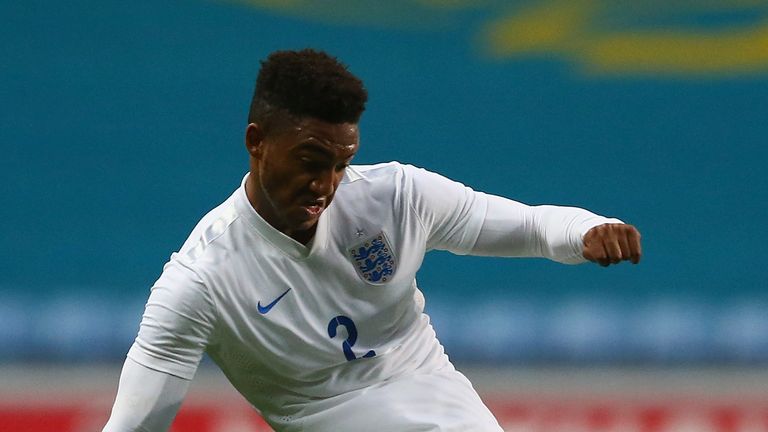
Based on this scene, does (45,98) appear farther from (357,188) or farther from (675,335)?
(357,188)

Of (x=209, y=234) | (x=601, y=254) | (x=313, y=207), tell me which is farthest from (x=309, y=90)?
(x=601, y=254)

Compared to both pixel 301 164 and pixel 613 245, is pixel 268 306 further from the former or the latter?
pixel 613 245

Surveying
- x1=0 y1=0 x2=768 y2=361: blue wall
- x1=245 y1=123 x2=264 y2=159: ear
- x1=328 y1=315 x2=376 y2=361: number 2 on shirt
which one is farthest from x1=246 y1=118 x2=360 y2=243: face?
x1=0 y1=0 x2=768 y2=361: blue wall

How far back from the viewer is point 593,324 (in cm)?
615

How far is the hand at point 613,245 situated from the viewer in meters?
2.58

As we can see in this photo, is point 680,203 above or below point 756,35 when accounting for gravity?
below

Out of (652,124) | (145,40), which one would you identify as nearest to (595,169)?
(652,124)

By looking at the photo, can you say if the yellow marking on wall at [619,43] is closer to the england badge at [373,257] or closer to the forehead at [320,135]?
the england badge at [373,257]

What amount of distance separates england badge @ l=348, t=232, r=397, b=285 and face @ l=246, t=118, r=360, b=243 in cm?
14

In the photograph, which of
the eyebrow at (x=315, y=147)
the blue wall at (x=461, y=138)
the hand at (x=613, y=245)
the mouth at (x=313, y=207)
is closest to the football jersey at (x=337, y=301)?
the mouth at (x=313, y=207)

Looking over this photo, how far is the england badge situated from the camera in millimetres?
2895

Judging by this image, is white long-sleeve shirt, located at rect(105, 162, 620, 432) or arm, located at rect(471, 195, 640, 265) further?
white long-sleeve shirt, located at rect(105, 162, 620, 432)

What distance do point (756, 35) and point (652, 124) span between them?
659mm

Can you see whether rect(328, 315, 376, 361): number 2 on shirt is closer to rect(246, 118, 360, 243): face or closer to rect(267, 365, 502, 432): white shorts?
rect(267, 365, 502, 432): white shorts
